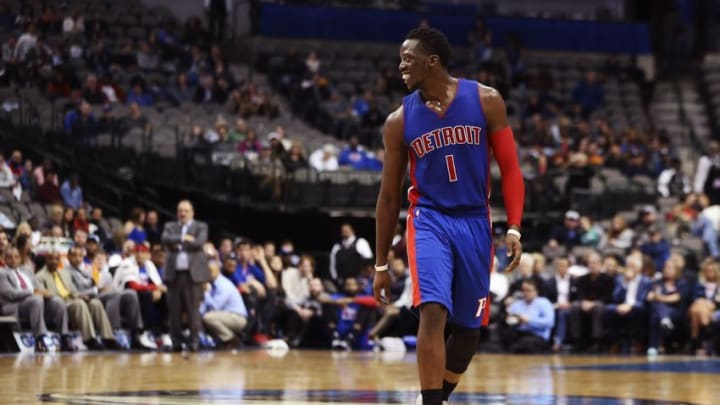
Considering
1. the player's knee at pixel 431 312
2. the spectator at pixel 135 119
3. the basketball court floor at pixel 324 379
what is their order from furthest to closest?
the spectator at pixel 135 119 < the basketball court floor at pixel 324 379 < the player's knee at pixel 431 312

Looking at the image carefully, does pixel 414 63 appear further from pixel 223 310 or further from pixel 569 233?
pixel 569 233

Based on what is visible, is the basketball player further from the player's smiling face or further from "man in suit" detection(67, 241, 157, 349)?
"man in suit" detection(67, 241, 157, 349)

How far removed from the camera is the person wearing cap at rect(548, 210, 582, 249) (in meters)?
20.6

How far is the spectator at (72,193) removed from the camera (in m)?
18.4

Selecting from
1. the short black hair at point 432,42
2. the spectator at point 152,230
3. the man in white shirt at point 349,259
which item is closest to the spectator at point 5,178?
the spectator at point 152,230

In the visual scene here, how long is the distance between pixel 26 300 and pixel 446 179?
29.8ft

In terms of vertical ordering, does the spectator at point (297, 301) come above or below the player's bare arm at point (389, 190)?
below

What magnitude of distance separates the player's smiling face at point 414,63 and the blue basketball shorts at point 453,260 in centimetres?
58

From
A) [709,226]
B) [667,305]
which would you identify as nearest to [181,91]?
[709,226]

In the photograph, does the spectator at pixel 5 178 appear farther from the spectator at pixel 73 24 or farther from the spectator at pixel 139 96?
the spectator at pixel 73 24

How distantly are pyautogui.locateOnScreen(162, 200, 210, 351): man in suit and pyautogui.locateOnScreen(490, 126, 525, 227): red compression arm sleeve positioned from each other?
8.26m

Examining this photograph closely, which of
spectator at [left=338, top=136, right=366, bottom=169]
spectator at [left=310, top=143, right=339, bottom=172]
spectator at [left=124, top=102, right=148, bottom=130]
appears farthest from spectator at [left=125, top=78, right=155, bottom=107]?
spectator at [left=338, top=136, right=366, bottom=169]

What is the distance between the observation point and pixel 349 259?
1844 centimetres

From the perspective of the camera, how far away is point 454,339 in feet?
21.8
